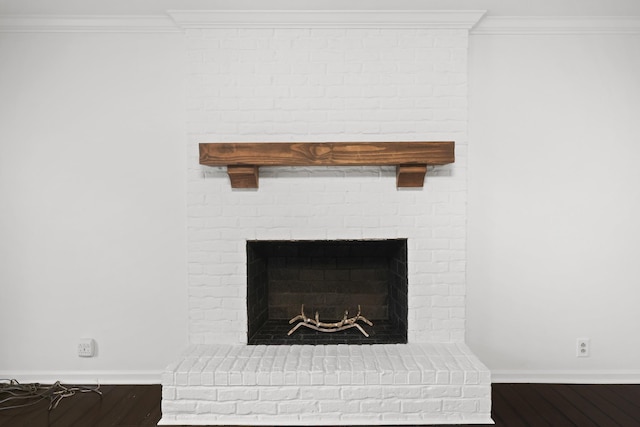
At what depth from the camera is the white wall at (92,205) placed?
2.94 metres

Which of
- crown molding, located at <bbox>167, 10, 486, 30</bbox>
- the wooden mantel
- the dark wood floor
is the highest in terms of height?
crown molding, located at <bbox>167, 10, 486, 30</bbox>

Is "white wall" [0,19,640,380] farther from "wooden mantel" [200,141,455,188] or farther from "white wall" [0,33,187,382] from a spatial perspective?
"wooden mantel" [200,141,455,188]

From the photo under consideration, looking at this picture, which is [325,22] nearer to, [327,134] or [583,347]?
[327,134]

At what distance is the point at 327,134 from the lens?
2812 millimetres

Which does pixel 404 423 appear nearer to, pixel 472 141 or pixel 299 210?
pixel 299 210

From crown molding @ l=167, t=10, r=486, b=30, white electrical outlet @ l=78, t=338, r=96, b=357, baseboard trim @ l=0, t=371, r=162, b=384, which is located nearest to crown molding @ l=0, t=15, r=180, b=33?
crown molding @ l=167, t=10, r=486, b=30

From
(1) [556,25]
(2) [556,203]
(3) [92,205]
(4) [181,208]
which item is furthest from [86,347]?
(1) [556,25]

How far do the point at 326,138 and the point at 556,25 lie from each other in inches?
66.1

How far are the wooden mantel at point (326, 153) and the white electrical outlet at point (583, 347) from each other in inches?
60.3

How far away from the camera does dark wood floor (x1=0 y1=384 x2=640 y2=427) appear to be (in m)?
2.44

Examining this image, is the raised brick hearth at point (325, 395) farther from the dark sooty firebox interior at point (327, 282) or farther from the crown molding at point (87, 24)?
the crown molding at point (87, 24)

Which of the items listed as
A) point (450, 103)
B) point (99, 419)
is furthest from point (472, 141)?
point (99, 419)

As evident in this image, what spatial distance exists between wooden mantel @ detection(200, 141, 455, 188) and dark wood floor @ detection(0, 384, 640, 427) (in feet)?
4.85

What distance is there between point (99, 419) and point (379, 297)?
1.87 metres
